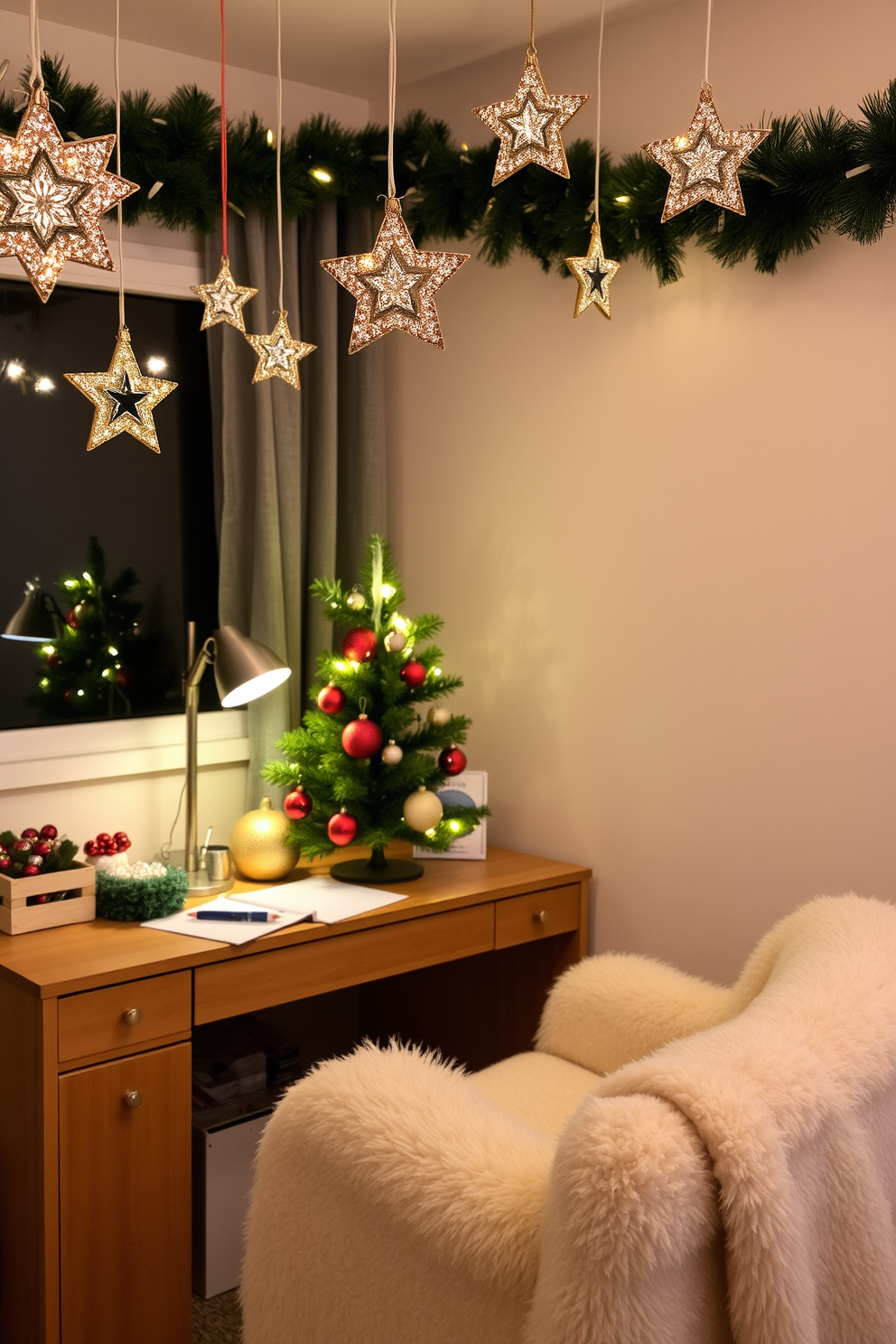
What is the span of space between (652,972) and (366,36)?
6.81 feet

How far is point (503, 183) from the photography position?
2.53 m

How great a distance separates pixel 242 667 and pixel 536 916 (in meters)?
0.82

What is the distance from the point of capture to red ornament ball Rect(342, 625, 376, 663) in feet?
8.10

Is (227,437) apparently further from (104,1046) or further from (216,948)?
(104,1046)

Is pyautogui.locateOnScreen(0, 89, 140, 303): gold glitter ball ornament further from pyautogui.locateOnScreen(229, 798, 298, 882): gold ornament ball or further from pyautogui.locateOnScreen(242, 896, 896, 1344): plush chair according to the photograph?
pyautogui.locateOnScreen(229, 798, 298, 882): gold ornament ball

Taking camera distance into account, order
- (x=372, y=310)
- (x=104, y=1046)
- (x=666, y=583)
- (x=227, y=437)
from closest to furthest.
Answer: (x=372, y=310)
(x=104, y=1046)
(x=666, y=583)
(x=227, y=437)

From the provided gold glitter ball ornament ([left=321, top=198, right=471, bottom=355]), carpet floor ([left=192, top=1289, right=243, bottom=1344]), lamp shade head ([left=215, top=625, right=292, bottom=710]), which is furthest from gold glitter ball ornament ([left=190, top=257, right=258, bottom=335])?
carpet floor ([left=192, top=1289, right=243, bottom=1344])

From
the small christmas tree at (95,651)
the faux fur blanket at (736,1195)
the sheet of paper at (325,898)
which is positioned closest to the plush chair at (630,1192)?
the faux fur blanket at (736,1195)

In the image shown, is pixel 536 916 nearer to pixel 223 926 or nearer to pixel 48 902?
pixel 223 926

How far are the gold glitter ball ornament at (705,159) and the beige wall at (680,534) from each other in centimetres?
70

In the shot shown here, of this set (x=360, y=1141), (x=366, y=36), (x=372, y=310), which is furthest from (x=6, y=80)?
(x=360, y=1141)

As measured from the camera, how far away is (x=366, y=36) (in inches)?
103

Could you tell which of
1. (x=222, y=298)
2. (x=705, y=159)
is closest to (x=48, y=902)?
(x=222, y=298)

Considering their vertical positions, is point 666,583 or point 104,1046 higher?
point 666,583
